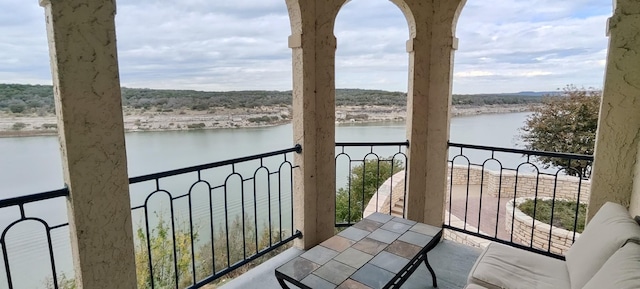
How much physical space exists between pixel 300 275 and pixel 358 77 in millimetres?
4089

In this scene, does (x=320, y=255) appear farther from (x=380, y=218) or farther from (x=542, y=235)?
(x=542, y=235)

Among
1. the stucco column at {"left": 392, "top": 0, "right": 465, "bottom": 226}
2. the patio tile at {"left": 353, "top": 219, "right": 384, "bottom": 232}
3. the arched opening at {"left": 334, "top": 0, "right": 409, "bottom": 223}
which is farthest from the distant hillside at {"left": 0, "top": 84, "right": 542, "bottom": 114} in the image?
the patio tile at {"left": 353, "top": 219, "right": 384, "bottom": 232}

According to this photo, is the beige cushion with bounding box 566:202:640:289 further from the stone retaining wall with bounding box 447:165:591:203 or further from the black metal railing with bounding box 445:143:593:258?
the stone retaining wall with bounding box 447:165:591:203

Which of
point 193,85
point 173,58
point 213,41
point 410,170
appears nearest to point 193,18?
point 213,41

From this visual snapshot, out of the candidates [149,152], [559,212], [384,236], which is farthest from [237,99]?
[559,212]

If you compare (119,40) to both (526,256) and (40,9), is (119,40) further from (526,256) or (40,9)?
(526,256)

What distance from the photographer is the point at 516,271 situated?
1.80 m

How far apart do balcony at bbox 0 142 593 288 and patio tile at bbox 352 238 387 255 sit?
25.3 inches

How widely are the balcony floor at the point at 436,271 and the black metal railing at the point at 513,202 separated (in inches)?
13.1

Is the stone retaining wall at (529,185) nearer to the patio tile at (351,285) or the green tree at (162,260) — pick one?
the green tree at (162,260)

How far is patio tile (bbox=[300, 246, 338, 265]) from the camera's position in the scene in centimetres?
183

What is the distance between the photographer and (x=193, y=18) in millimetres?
8688

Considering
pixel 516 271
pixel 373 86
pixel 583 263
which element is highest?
pixel 373 86

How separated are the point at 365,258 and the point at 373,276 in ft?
0.60
